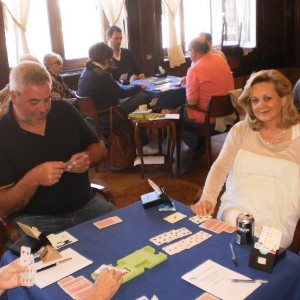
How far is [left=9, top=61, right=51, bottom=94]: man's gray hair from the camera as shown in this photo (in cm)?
225

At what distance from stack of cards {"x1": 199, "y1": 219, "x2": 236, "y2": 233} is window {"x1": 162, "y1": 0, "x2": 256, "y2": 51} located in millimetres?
5797

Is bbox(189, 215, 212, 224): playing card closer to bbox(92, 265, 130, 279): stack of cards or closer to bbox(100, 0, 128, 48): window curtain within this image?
bbox(92, 265, 130, 279): stack of cards

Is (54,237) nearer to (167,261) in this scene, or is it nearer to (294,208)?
(167,261)

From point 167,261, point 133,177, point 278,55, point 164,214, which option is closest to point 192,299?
point 167,261

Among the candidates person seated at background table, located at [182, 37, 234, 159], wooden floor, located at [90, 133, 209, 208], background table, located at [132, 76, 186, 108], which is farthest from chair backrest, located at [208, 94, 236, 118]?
background table, located at [132, 76, 186, 108]

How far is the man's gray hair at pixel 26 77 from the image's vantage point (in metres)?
2.25

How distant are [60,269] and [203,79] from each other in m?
3.19

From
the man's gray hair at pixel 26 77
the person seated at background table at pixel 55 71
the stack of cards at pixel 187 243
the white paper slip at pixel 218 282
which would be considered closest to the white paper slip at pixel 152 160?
the person seated at background table at pixel 55 71

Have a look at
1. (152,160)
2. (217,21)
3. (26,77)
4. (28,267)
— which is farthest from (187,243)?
(217,21)

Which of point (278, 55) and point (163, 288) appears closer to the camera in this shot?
point (163, 288)

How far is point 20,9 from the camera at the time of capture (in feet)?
18.3

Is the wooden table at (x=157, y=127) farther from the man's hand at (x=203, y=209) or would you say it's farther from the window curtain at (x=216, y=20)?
the window curtain at (x=216, y=20)

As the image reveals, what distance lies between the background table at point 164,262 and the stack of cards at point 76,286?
2 cm

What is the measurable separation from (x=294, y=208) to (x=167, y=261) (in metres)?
0.88
